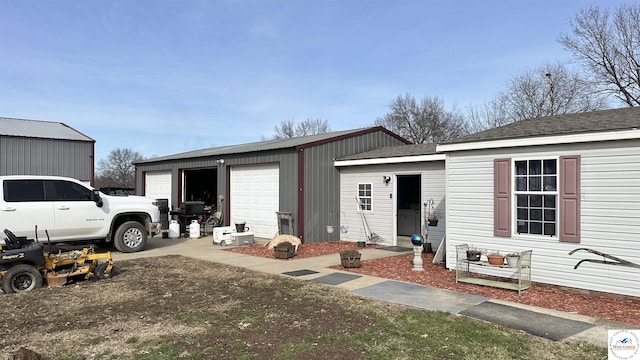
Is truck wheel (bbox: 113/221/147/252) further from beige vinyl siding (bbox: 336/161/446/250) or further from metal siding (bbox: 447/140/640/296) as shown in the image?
metal siding (bbox: 447/140/640/296)

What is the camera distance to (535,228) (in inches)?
292

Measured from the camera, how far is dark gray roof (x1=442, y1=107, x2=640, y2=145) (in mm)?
6672

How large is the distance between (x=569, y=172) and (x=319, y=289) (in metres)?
4.60

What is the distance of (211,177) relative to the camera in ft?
66.2

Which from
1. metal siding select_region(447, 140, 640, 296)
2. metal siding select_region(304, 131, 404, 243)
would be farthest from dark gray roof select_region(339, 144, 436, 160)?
metal siding select_region(447, 140, 640, 296)

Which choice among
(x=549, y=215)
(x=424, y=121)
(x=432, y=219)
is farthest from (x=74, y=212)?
(x=424, y=121)

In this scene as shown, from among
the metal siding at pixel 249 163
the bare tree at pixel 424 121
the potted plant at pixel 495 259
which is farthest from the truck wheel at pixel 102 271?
the bare tree at pixel 424 121

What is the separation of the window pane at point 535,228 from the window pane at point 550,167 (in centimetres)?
91

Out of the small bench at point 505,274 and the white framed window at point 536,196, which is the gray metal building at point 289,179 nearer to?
the small bench at point 505,274

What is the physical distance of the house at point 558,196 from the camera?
6473 mm

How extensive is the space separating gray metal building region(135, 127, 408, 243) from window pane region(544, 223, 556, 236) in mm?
6944

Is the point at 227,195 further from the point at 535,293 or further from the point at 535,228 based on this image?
the point at 535,293

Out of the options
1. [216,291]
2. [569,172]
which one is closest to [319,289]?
[216,291]

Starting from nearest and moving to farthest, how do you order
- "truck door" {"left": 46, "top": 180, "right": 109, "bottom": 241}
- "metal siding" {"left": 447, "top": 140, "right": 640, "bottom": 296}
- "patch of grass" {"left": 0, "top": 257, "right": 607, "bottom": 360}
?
"patch of grass" {"left": 0, "top": 257, "right": 607, "bottom": 360} → "metal siding" {"left": 447, "top": 140, "right": 640, "bottom": 296} → "truck door" {"left": 46, "top": 180, "right": 109, "bottom": 241}
